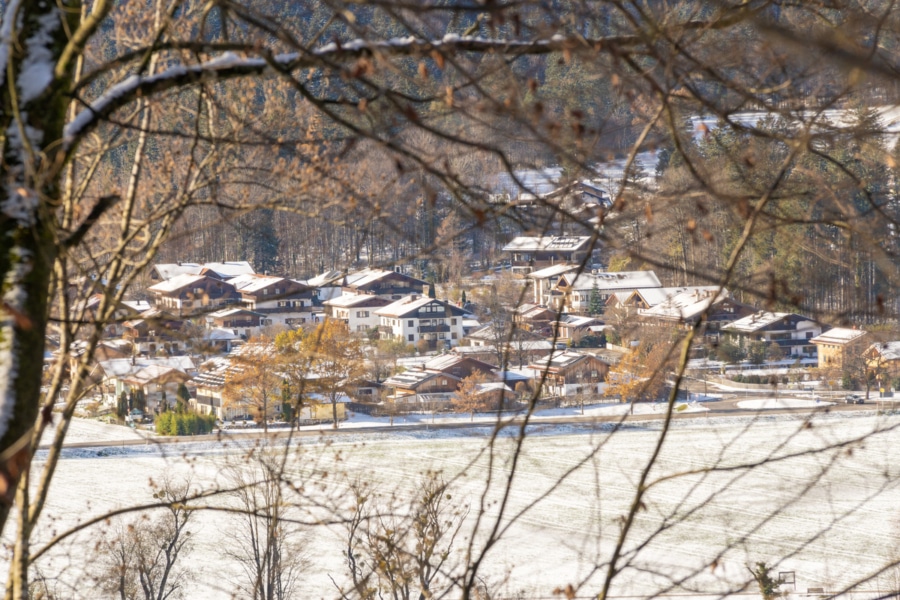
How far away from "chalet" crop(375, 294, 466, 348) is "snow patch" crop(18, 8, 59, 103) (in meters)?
Answer: 16.9

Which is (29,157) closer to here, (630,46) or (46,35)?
(46,35)

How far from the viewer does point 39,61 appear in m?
Result: 1.27

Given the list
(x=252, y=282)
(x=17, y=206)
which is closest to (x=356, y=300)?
(x=252, y=282)

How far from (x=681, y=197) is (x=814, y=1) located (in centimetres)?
48

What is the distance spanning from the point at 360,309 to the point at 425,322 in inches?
80.6

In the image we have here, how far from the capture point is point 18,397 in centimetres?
123

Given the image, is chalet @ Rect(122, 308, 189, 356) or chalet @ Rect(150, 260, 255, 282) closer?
chalet @ Rect(122, 308, 189, 356)

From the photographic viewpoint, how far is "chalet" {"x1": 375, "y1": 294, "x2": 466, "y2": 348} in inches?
726

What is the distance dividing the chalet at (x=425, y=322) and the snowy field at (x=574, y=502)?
5.61 meters

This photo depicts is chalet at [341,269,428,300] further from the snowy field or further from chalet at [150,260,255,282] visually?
the snowy field

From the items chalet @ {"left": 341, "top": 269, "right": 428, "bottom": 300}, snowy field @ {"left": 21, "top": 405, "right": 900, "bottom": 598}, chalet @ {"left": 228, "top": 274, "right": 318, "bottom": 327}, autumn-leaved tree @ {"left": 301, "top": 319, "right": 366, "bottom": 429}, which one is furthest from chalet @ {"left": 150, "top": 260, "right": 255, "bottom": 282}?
autumn-leaved tree @ {"left": 301, "top": 319, "right": 366, "bottom": 429}

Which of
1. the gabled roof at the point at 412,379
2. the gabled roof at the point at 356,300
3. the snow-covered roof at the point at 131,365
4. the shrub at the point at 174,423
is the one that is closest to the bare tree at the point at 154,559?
the snow-covered roof at the point at 131,365

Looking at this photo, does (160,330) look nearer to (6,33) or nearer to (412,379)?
(6,33)

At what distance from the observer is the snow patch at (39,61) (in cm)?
125
